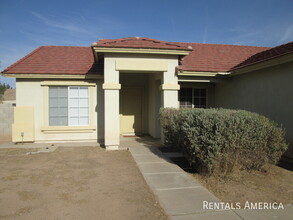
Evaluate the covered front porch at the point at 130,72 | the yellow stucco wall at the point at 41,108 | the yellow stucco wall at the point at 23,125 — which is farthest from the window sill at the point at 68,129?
the covered front porch at the point at 130,72

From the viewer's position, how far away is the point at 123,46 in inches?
293

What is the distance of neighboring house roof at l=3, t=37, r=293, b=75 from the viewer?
311 inches

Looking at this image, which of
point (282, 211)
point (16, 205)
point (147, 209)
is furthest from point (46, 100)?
point (282, 211)

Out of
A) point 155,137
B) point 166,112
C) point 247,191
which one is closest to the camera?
point 247,191

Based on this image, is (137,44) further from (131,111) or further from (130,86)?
(131,111)

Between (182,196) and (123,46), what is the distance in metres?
5.39

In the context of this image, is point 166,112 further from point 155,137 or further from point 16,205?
point 16,205

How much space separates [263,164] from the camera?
17.0ft

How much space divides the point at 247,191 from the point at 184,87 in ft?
22.3

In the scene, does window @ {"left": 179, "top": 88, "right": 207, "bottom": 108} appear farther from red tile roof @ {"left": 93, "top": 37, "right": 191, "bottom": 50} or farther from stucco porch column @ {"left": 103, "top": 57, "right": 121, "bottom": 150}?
stucco porch column @ {"left": 103, "top": 57, "right": 121, "bottom": 150}

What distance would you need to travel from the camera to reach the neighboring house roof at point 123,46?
311 inches

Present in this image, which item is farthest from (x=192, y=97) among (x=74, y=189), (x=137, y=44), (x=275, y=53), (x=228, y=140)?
(x=74, y=189)

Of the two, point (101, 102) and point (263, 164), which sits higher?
point (101, 102)

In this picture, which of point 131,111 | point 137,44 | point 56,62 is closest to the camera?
point 137,44
